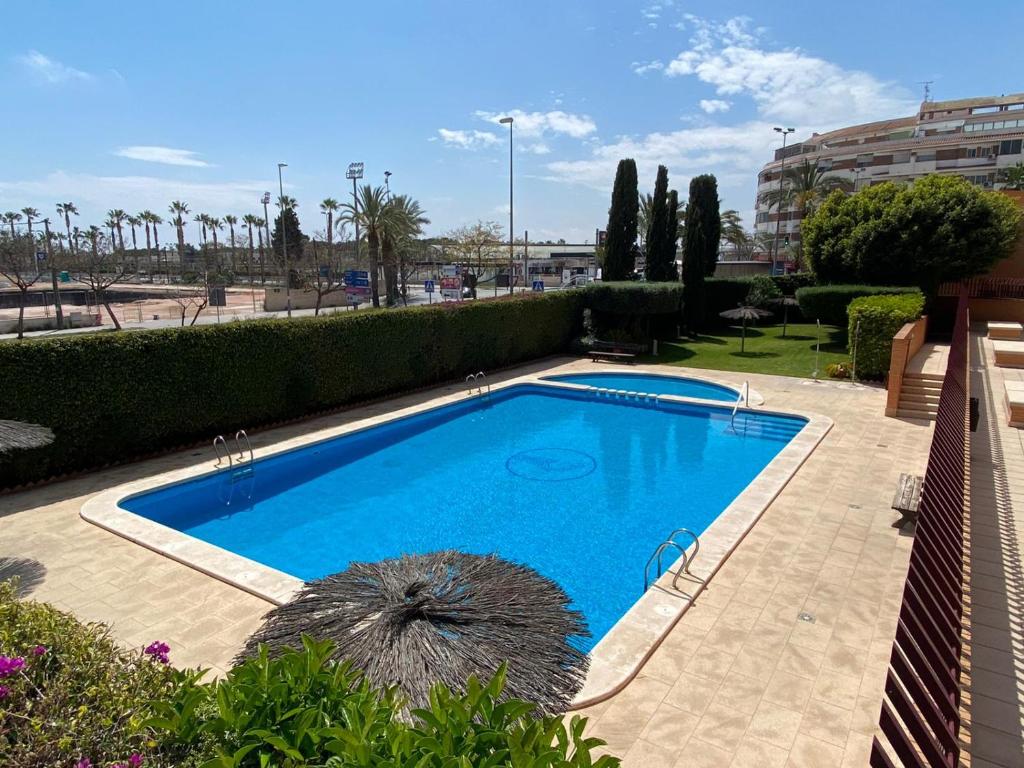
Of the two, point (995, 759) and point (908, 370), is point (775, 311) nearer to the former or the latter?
point (908, 370)

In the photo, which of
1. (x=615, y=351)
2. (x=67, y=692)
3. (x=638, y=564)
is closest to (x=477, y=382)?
(x=615, y=351)

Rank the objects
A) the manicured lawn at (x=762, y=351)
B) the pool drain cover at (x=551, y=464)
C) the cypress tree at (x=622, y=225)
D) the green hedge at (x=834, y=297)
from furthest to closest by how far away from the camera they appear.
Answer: the cypress tree at (x=622, y=225)
the green hedge at (x=834, y=297)
the manicured lawn at (x=762, y=351)
the pool drain cover at (x=551, y=464)

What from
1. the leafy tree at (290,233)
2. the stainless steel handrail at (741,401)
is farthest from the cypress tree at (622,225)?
the leafy tree at (290,233)

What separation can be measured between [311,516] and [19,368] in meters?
5.77

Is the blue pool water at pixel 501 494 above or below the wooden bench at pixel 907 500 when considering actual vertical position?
below

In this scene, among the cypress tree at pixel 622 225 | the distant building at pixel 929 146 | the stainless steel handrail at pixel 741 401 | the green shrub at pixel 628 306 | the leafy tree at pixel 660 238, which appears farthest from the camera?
the distant building at pixel 929 146

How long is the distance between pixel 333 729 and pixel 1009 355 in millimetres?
25180

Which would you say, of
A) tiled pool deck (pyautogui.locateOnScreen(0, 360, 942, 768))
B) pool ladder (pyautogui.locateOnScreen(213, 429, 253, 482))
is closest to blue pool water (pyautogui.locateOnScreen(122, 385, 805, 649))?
pool ladder (pyautogui.locateOnScreen(213, 429, 253, 482))

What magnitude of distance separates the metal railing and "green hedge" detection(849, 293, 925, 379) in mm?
12248

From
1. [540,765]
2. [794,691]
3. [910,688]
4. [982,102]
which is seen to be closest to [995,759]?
[794,691]

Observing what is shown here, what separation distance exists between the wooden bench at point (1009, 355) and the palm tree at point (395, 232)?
34.7 m

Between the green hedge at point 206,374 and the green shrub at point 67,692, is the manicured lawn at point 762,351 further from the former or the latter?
the green shrub at point 67,692

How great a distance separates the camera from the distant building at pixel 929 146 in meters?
64.1

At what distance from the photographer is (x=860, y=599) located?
7047 mm
